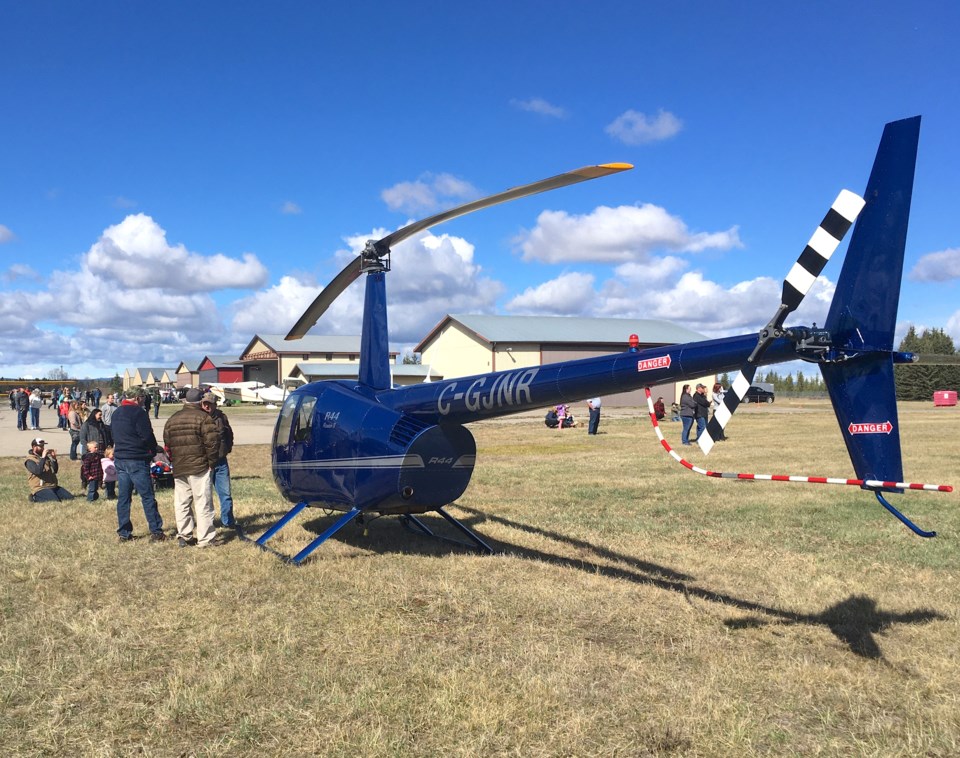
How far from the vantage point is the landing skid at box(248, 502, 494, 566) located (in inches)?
325

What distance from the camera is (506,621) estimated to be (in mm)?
6328

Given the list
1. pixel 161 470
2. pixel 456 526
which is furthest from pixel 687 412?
pixel 161 470

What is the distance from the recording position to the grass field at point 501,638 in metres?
4.36

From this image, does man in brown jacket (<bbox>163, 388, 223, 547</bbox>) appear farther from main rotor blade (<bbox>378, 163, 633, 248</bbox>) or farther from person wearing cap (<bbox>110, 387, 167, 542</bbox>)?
main rotor blade (<bbox>378, 163, 633, 248</bbox>)

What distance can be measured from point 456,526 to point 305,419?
7.52 feet

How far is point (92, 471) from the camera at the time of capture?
494 inches

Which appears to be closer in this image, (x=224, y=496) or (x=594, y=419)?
(x=224, y=496)

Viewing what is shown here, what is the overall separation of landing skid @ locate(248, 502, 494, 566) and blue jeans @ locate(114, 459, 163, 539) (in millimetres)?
1178

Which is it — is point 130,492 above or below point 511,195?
below

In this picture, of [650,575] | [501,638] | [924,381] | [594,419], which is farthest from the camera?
[924,381]

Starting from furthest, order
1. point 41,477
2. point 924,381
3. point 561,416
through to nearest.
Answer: point 924,381 < point 561,416 < point 41,477

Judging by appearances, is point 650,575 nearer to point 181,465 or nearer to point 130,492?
point 181,465

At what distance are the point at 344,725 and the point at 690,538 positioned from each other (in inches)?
247

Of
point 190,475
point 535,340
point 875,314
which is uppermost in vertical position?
point 535,340
